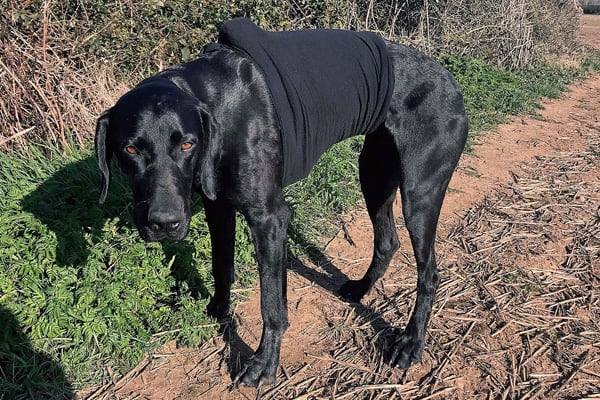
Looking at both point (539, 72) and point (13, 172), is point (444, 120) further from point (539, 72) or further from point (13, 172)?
point (539, 72)

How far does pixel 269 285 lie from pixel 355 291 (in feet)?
3.20

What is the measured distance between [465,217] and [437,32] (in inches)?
217

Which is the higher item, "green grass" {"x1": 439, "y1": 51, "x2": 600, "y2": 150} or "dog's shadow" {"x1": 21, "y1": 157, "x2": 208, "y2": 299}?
"dog's shadow" {"x1": 21, "y1": 157, "x2": 208, "y2": 299}

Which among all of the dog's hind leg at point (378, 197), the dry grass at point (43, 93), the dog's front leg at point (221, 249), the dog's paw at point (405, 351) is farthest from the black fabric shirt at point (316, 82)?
the dry grass at point (43, 93)

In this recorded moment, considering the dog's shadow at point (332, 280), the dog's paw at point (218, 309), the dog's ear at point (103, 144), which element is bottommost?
the dog's shadow at point (332, 280)

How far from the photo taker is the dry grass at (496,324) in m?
2.64

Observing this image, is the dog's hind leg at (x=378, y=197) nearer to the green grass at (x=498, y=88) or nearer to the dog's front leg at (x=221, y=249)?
the dog's front leg at (x=221, y=249)

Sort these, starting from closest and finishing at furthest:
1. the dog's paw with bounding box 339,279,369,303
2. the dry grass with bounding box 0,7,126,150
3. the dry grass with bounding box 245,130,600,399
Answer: the dry grass with bounding box 245,130,600,399, the dog's paw with bounding box 339,279,369,303, the dry grass with bounding box 0,7,126,150

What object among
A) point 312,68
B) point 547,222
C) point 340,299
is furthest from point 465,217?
point 312,68

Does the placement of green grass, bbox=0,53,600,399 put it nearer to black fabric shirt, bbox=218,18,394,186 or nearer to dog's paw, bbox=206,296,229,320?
dog's paw, bbox=206,296,229,320

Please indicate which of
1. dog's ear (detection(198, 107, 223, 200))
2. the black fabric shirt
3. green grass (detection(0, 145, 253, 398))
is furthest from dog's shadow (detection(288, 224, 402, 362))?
dog's ear (detection(198, 107, 223, 200))

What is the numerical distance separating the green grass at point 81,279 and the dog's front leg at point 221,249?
99 millimetres

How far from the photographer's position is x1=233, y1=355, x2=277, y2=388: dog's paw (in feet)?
8.78

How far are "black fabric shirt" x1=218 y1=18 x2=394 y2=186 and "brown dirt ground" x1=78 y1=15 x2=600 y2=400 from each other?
1.05 m
